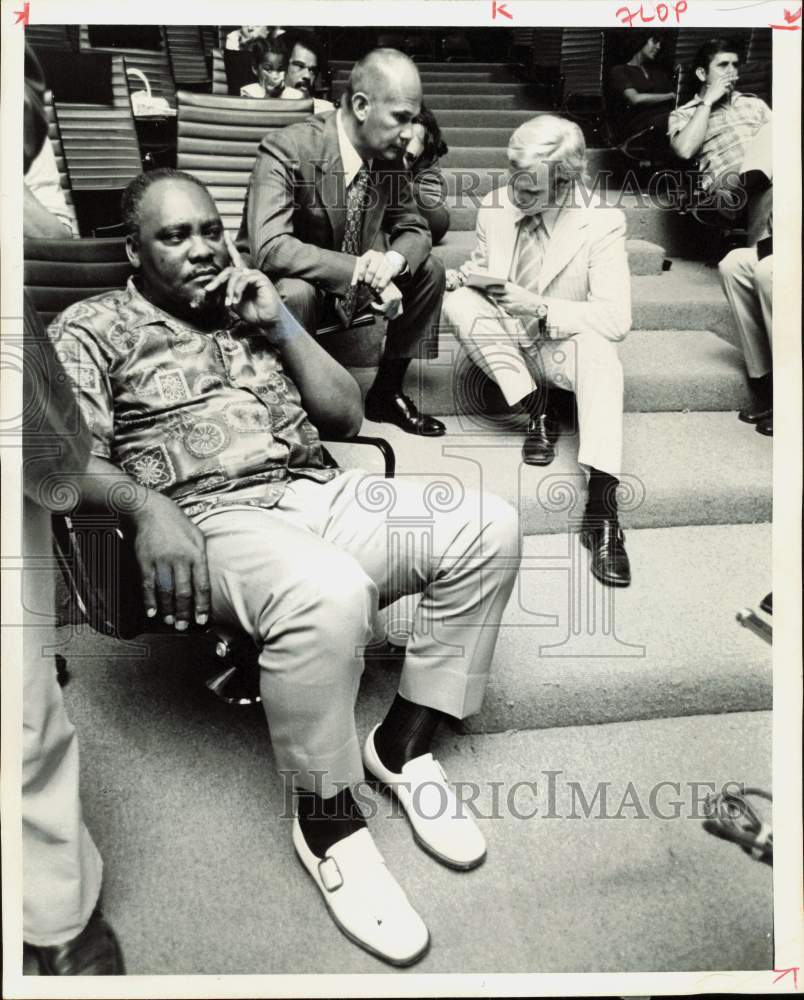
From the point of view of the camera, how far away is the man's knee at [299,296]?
1.17 metres

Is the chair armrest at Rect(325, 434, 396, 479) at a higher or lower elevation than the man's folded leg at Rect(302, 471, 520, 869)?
higher

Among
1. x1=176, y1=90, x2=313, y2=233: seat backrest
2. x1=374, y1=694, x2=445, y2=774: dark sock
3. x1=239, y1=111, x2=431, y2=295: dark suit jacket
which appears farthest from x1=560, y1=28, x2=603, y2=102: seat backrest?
x1=374, y1=694, x2=445, y2=774: dark sock

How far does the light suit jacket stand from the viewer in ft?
4.32

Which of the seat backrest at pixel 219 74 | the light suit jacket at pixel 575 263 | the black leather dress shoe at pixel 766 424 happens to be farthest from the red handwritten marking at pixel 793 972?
the seat backrest at pixel 219 74

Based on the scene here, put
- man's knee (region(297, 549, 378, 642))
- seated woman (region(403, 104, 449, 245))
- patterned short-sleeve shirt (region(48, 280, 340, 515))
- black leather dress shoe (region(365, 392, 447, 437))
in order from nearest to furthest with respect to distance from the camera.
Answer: man's knee (region(297, 549, 378, 642)), patterned short-sleeve shirt (region(48, 280, 340, 515)), seated woman (region(403, 104, 449, 245)), black leather dress shoe (region(365, 392, 447, 437))

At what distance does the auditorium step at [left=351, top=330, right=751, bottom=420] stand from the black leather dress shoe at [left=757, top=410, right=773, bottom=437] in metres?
0.06

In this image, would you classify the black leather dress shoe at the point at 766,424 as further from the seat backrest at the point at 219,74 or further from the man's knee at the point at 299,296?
the seat backrest at the point at 219,74

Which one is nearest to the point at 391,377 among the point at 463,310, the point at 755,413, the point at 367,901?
the point at 463,310

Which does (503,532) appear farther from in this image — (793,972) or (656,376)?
(793,972)

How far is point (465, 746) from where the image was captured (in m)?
1.20

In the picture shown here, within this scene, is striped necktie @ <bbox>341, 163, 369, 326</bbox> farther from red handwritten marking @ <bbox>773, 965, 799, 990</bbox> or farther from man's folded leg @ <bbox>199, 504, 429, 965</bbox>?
red handwritten marking @ <bbox>773, 965, 799, 990</bbox>

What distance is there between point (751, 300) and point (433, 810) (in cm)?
93

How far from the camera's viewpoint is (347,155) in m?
1.21

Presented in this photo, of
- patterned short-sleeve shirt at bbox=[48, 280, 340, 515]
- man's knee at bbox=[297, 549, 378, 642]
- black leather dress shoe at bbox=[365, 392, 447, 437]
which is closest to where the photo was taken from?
man's knee at bbox=[297, 549, 378, 642]
